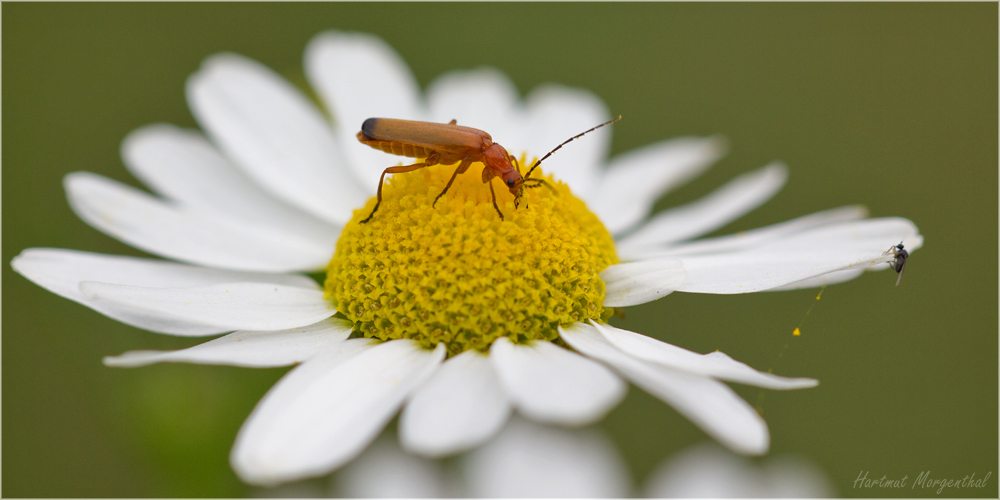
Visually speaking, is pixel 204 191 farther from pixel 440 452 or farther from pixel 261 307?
pixel 440 452

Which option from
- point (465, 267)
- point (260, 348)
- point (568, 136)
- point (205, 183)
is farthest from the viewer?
point (568, 136)

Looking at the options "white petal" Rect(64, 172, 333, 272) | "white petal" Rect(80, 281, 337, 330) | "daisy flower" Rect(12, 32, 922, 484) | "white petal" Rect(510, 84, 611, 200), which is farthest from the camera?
"white petal" Rect(510, 84, 611, 200)

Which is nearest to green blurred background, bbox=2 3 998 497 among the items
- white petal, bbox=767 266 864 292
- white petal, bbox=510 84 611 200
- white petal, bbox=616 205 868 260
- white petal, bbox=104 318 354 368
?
white petal, bbox=104 318 354 368

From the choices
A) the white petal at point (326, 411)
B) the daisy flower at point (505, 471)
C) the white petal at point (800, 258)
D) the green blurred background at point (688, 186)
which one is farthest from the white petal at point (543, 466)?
the white petal at point (326, 411)

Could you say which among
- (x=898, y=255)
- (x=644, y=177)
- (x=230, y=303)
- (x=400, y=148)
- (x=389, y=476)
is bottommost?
(x=389, y=476)

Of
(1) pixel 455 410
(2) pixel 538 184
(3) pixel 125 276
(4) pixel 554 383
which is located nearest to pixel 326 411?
(1) pixel 455 410

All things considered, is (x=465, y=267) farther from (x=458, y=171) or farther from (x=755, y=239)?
(x=755, y=239)

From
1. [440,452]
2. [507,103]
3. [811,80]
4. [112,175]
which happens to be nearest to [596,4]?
[811,80]

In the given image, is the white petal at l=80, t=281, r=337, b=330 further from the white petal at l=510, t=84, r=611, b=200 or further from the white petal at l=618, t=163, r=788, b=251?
the white petal at l=510, t=84, r=611, b=200
